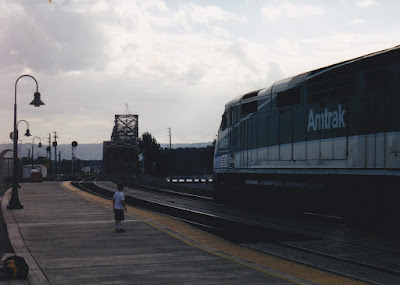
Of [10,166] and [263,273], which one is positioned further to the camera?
[10,166]

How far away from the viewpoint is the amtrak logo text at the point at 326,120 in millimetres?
15759

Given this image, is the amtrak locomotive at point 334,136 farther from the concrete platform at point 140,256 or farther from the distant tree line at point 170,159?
the distant tree line at point 170,159

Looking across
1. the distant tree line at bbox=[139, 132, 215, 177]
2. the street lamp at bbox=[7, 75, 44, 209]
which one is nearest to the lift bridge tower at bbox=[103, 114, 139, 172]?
the distant tree line at bbox=[139, 132, 215, 177]

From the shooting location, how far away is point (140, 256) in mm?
11555

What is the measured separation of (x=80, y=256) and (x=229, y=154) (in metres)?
13.5

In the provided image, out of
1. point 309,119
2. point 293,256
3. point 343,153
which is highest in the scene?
point 309,119

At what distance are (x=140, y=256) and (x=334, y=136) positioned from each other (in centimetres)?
742

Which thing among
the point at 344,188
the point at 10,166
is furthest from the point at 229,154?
the point at 10,166

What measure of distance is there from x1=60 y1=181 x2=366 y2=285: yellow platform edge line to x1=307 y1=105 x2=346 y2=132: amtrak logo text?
4968 millimetres

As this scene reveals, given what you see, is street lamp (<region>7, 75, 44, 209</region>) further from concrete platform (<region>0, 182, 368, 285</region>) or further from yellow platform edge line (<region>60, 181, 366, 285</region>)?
yellow platform edge line (<region>60, 181, 366, 285</region>)

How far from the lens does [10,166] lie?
5547 centimetres

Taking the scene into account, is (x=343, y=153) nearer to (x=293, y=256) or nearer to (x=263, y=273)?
(x=293, y=256)

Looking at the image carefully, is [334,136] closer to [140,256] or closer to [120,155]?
[140,256]

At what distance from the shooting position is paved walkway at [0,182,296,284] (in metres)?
9.33
